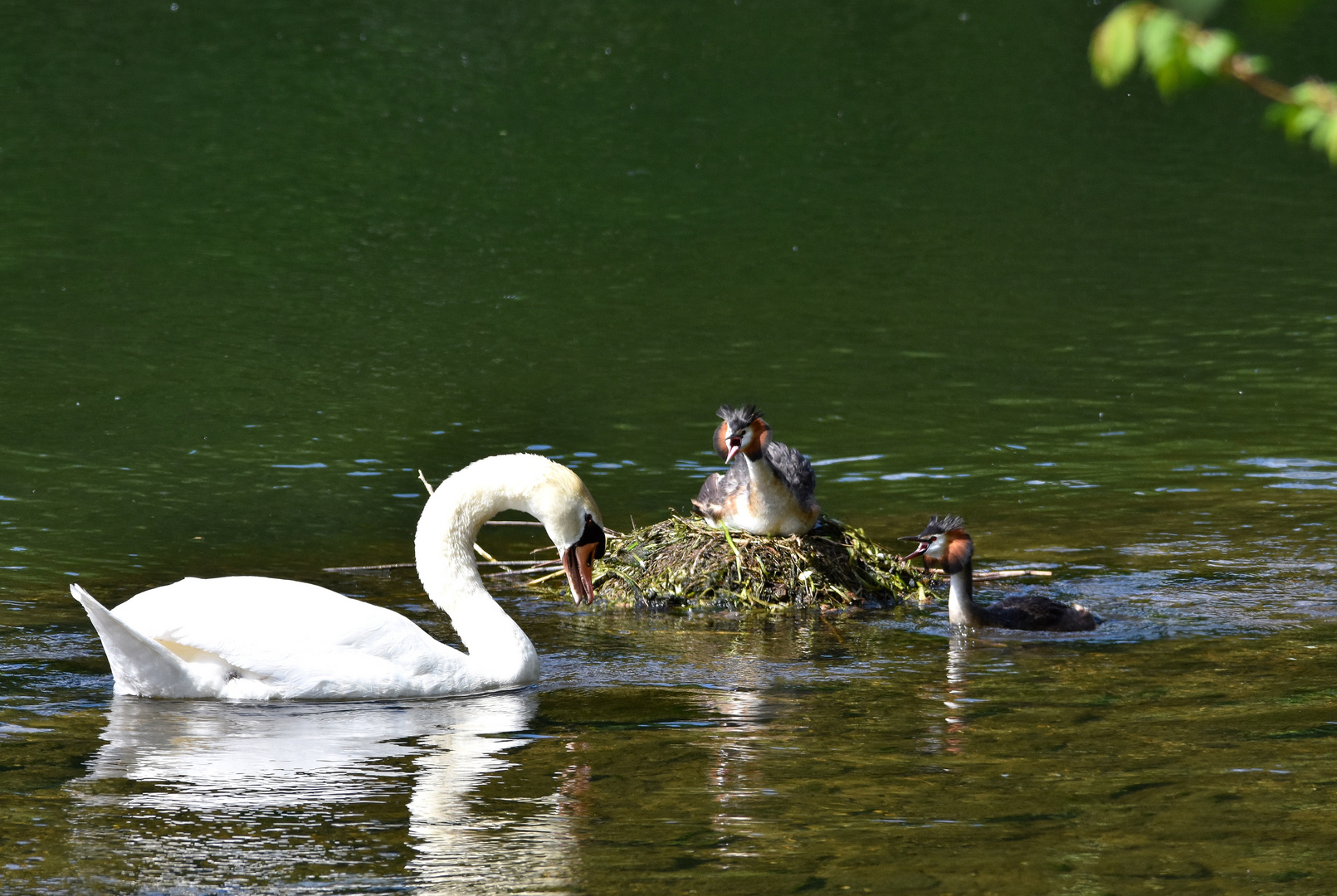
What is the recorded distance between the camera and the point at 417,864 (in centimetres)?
688

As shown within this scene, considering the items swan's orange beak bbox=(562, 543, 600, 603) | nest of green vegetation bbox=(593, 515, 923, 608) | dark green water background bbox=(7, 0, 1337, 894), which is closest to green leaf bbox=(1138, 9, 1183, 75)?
dark green water background bbox=(7, 0, 1337, 894)

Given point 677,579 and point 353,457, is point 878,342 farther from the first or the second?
point 677,579

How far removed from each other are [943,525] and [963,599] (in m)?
0.50

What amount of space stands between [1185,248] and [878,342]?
7689 millimetres

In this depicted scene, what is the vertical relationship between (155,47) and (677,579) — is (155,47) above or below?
above

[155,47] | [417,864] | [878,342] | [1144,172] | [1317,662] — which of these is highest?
[155,47]

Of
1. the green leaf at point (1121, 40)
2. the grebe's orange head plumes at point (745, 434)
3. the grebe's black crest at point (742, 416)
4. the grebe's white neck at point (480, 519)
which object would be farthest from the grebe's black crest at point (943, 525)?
the green leaf at point (1121, 40)

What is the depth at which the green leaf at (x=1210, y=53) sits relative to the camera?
309 centimetres

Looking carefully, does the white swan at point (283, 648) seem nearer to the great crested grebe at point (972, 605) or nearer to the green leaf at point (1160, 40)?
the great crested grebe at point (972, 605)

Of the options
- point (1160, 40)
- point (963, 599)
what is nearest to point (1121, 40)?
point (1160, 40)

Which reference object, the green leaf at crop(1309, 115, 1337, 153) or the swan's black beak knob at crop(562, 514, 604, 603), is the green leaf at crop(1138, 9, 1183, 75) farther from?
the swan's black beak knob at crop(562, 514, 604, 603)

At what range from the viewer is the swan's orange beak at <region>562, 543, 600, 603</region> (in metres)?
10.2

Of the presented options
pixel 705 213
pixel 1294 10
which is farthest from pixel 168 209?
pixel 1294 10

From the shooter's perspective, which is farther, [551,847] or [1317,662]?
[1317,662]
